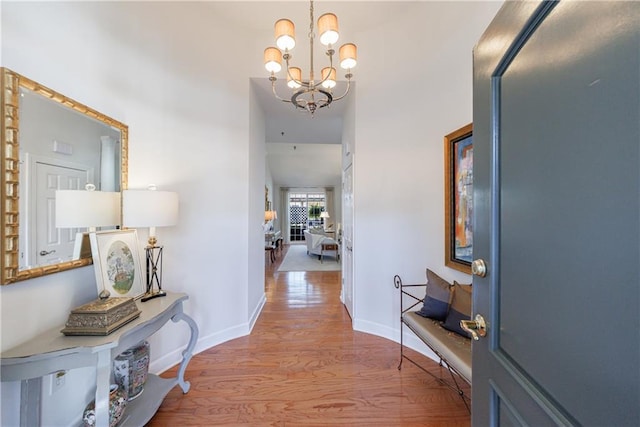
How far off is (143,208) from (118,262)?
1.24ft

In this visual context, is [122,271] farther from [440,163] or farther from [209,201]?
[440,163]

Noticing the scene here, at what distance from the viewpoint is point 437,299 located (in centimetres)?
193

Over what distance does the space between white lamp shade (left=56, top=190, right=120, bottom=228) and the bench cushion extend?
225 cm

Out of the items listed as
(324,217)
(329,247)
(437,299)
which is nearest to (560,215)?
(437,299)

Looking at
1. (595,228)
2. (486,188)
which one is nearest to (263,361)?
(486,188)

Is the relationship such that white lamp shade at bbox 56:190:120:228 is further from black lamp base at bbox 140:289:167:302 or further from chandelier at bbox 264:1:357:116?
chandelier at bbox 264:1:357:116

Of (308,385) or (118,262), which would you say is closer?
(118,262)

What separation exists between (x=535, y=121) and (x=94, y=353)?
1.95 metres

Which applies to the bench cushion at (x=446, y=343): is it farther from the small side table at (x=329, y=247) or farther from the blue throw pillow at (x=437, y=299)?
the small side table at (x=329, y=247)

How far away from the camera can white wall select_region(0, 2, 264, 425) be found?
1.29 meters

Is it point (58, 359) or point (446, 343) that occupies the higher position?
point (58, 359)

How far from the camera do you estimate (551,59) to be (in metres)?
0.63

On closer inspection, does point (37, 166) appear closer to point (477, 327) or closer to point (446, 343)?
point (477, 327)

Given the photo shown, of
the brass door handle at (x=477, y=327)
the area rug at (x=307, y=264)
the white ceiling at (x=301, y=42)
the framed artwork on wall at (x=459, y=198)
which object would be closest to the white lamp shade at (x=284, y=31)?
the white ceiling at (x=301, y=42)
